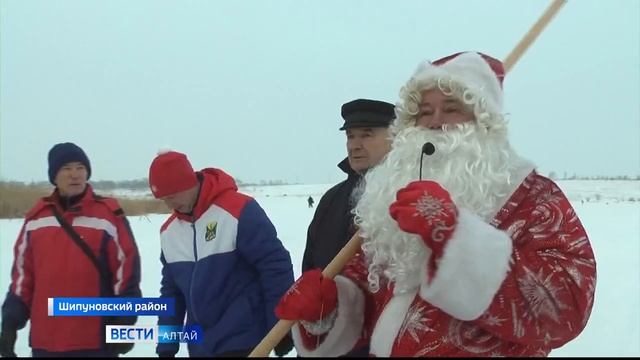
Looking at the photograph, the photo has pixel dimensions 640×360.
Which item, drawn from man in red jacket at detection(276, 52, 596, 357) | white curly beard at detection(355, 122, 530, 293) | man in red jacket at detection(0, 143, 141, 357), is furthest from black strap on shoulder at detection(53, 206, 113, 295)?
white curly beard at detection(355, 122, 530, 293)

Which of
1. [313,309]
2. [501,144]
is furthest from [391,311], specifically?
[501,144]

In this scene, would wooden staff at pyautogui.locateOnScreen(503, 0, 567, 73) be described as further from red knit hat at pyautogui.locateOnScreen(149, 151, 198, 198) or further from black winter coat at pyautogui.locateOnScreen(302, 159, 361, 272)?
red knit hat at pyautogui.locateOnScreen(149, 151, 198, 198)

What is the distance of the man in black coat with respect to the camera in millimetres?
2203

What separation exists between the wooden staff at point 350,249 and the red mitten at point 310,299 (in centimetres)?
5

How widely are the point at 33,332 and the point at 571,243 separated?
2.21m

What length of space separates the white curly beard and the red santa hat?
58 mm

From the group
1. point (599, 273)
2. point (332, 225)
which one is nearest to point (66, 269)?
point (332, 225)

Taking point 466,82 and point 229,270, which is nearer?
point 466,82

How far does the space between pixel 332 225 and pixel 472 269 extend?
1.11 metres

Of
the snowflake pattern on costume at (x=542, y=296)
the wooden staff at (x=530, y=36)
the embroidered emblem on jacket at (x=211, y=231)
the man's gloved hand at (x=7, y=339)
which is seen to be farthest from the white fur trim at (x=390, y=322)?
the man's gloved hand at (x=7, y=339)

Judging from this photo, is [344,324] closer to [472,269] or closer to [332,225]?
[472,269]

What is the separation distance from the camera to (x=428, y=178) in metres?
1.44

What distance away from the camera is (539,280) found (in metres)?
1.19

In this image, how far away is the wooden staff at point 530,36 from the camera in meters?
1.67
